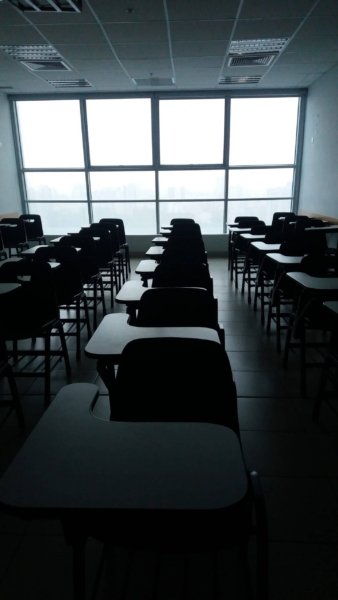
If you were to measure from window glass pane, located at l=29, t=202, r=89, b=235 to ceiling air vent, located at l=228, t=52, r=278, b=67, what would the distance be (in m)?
4.28

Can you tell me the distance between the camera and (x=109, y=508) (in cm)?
74

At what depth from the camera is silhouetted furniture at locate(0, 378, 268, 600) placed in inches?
29.5

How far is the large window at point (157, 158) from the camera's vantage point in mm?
7785

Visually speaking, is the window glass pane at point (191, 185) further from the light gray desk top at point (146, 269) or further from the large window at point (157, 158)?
the light gray desk top at point (146, 269)

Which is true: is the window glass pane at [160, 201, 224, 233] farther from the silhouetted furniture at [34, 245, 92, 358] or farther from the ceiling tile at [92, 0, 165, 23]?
the silhouetted furniture at [34, 245, 92, 358]

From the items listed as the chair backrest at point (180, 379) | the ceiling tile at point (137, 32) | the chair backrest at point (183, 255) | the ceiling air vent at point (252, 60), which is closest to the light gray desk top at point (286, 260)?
the chair backrest at point (183, 255)

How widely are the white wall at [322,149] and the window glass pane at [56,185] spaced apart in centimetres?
490

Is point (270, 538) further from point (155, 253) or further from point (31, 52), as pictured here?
point (31, 52)

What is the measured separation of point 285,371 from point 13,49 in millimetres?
5725

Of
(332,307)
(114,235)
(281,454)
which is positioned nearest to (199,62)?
(114,235)

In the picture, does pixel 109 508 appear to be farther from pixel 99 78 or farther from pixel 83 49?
pixel 99 78

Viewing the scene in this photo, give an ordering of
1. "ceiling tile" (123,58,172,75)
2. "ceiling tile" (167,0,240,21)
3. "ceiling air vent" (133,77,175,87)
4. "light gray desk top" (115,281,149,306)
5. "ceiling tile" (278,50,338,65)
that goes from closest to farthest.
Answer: "light gray desk top" (115,281,149,306) → "ceiling tile" (167,0,240,21) → "ceiling tile" (278,50,338,65) → "ceiling tile" (123,58,172,75) → "ceiling air vent" (133,77,175,87)

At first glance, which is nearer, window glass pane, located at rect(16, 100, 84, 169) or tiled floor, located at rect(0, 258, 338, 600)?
tiled floor, located at rect(0, 258, 338, 600)

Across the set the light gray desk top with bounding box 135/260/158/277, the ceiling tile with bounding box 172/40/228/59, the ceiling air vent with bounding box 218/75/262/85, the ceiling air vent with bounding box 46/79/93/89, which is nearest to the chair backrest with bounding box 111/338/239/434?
the light gray desk top with bounding box 135/260/158/277
